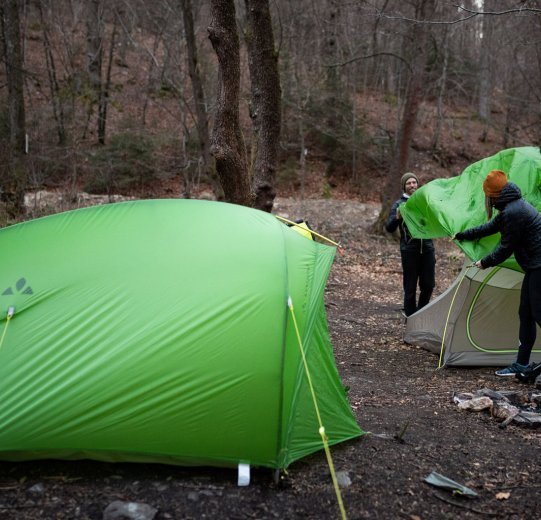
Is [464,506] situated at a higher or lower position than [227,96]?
lower

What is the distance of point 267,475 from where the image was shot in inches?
121

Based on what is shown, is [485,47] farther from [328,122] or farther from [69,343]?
[69,343]

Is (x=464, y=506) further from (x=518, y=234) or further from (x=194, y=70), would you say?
(x=194, y=70)

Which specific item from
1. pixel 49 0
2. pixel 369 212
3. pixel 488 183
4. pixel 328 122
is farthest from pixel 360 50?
pixel 488 183

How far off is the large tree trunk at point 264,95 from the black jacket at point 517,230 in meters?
3.64

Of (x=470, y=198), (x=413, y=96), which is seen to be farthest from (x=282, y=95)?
(x=470, y=198)

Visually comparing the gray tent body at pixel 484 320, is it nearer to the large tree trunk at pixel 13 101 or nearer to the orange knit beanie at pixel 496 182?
the orange knit beanie at pixel 496 182

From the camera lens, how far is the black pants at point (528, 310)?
4691 mm

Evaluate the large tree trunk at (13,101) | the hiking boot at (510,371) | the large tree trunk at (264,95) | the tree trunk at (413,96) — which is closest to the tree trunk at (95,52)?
the large tree trunk at (13,101)

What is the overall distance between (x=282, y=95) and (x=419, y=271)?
524 inches

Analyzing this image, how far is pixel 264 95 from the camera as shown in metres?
7.44

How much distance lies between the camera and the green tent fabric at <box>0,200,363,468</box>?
9.77 feet

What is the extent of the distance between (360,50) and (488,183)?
17753 mm

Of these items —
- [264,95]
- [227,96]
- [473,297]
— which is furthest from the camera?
[264,95]
